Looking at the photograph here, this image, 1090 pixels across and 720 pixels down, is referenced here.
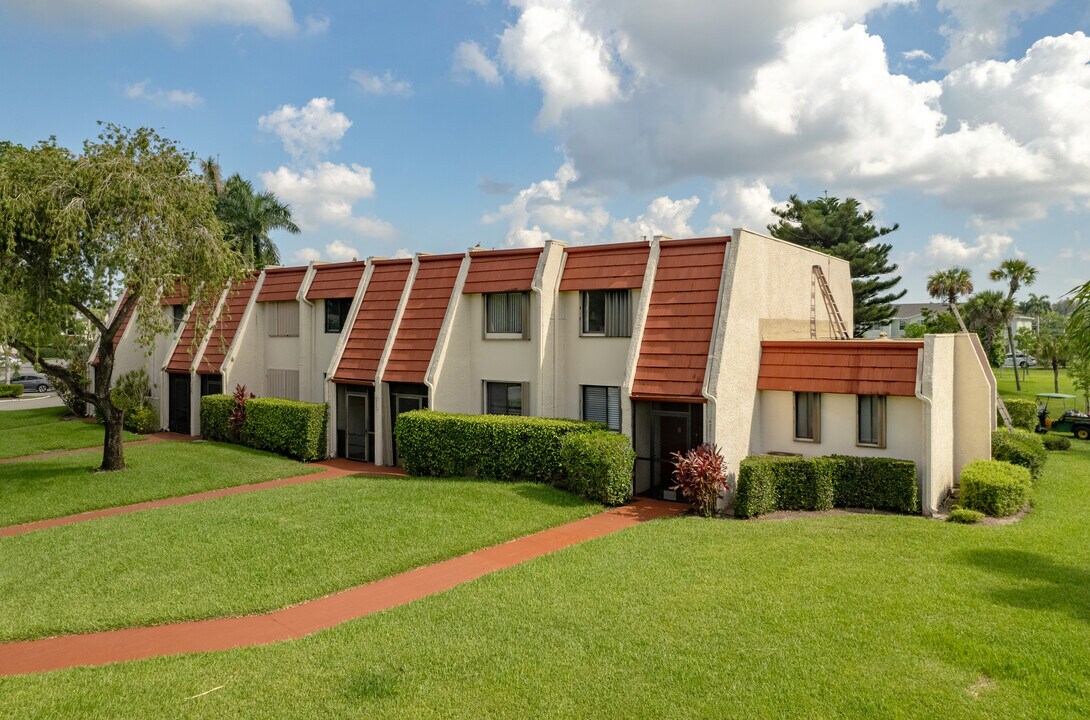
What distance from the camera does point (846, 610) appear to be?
9305 millimetres

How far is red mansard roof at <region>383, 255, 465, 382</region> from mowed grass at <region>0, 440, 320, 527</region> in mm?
4137

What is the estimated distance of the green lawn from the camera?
23.1ft

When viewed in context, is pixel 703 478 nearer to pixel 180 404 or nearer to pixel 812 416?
pixel 812 416

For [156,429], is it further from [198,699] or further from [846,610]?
[846,610]

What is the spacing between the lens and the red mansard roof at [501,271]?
19.9 meters

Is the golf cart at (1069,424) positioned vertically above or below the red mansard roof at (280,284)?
below

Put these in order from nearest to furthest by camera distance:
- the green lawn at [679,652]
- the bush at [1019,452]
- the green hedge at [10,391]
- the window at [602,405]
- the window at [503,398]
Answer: the green lawn at [679,652] → the window at [602,405] → the bush at [1019,452] → the window at [503,398] → the green hedge at [10,391]

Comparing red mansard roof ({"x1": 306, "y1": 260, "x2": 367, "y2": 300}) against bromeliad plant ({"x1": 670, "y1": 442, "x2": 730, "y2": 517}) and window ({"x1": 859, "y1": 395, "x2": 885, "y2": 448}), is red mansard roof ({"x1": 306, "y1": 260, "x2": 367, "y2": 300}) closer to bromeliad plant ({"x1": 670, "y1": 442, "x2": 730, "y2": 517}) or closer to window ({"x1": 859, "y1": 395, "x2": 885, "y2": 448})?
bromeliad plant ({"x1": 670, "y1": 442, "x2": 730, "y2": 517})

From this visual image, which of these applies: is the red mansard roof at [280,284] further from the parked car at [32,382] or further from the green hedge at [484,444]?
the parked car at [32,382]

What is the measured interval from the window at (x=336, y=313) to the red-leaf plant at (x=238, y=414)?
377cm

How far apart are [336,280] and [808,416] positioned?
53.3 feet

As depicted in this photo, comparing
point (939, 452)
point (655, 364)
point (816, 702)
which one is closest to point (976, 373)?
point (939, 452)

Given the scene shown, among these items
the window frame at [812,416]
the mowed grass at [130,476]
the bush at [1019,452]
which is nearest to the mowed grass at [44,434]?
the mowed grass at [130,476]

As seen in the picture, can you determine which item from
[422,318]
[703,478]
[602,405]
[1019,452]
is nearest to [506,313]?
[422,318]
